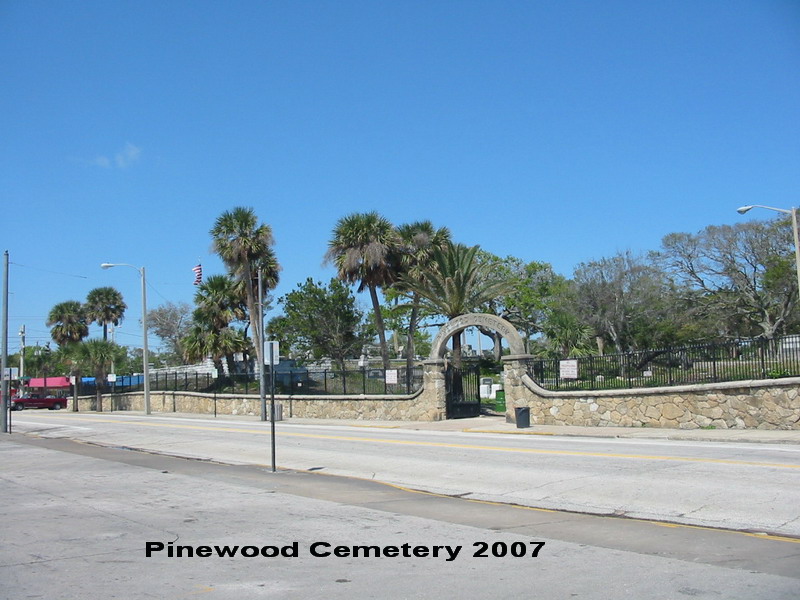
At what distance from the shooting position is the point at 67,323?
6631 centimetres

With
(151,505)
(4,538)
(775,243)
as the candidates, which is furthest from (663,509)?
(775,243)

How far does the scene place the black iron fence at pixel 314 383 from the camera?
32438 mm

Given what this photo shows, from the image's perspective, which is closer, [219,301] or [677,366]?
[677,366]

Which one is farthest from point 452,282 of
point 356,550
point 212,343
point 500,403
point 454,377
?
point 356,550

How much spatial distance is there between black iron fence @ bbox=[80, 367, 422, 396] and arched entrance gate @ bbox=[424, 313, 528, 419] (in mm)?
1231

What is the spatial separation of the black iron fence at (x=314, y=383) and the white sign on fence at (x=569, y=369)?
736cm

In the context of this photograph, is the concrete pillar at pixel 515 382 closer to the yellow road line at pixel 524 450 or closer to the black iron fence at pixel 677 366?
the black iron fence at pixel 677 366

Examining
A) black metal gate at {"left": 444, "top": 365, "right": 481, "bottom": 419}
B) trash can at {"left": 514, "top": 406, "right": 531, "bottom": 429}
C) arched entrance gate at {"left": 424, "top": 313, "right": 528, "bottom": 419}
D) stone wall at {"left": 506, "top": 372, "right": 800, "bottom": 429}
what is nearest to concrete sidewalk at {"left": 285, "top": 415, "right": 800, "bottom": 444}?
trash can at {"left": 514, "top": 406, "right": 531, "bottom": 429}

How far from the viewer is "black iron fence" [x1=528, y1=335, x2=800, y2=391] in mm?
20172

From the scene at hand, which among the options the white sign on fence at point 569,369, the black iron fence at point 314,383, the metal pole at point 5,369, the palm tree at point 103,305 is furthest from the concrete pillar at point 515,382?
the palm tree at point 103,305

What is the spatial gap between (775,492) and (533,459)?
5.64m

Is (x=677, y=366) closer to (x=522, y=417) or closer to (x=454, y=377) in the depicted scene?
(x=522, y=417)

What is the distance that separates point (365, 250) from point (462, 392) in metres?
13.1

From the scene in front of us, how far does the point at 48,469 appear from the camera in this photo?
16656 millimetres
